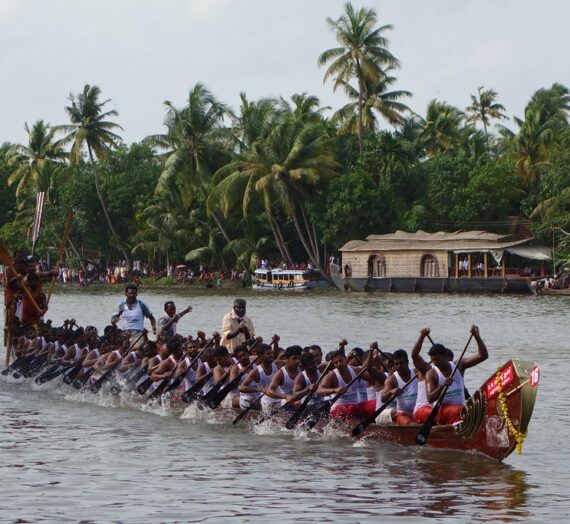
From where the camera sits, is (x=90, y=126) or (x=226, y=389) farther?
(x=90, y=126)

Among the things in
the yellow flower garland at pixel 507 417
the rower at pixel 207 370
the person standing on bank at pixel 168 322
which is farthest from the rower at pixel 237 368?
the yellow flower garland at pixel 507 417

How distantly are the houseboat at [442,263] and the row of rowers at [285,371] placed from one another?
38158 mm

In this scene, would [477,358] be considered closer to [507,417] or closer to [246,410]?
[507,417]

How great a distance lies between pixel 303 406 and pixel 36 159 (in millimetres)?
67614

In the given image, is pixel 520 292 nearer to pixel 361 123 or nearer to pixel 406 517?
pixel 361 123

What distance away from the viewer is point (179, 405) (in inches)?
717

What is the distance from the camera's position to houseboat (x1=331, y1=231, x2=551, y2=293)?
57031mm

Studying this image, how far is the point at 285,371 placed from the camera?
15.8 m

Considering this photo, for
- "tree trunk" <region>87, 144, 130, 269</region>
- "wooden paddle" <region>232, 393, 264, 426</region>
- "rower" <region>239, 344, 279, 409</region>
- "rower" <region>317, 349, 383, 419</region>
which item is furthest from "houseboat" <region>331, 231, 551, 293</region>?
"rower" <region>317, 349, 383, 419</region>

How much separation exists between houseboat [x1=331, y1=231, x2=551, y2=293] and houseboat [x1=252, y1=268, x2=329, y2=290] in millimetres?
2235

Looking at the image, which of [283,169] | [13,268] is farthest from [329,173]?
[13,268]

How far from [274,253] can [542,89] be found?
1797cm

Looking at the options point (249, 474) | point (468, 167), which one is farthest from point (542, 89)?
point (249, 474)

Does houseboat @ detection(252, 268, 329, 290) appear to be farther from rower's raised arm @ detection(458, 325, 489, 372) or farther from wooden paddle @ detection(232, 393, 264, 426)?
rower's raised arm @ detection(458, 325, 489, 372)
